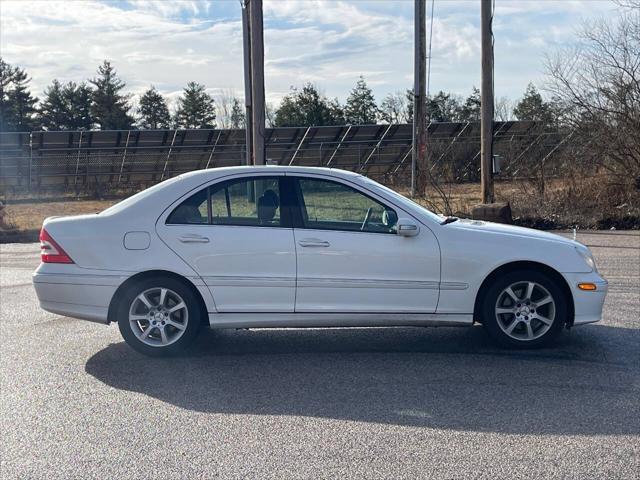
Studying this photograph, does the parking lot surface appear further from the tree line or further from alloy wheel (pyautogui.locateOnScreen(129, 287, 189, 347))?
the tree line

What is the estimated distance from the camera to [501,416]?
528 centimetres

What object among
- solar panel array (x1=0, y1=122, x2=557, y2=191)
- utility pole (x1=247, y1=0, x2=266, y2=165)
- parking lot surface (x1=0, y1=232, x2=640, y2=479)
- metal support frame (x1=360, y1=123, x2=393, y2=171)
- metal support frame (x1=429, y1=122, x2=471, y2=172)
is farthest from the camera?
metal support frame (x1=360, y1=123, x2=393, y2=171)

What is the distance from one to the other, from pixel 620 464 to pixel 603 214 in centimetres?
1343

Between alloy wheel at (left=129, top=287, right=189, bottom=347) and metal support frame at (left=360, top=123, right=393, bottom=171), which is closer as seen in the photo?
alloy wheel at (left=129, top=287, right=189, bottom=347)

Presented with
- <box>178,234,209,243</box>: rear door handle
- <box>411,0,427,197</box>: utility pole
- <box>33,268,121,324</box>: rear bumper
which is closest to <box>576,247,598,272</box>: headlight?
<box>178,234,209,243</box>: rear door handle

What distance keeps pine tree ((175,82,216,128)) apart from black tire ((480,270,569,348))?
179ft

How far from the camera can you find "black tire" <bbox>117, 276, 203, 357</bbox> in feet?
22.4

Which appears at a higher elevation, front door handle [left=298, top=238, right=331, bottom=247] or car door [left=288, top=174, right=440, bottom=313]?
front door handle [left=298, top=238, right=331, bottom=247]

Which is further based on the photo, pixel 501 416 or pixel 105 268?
pixel 105 268

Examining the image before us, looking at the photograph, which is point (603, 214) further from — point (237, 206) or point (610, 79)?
point (237, 206)

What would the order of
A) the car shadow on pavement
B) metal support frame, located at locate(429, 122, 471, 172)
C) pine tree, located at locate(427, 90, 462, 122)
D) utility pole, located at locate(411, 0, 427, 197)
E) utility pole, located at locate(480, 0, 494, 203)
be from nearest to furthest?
the car shadow on pavement < utility pole, located at locate(480, 0, 494, 203) < utility pole, located at locate(411, 0, 427, 197) < metal support frame, located at locate(429, 122, 471, 172) < pine tree, located at locate(427, 90, 462, 122)

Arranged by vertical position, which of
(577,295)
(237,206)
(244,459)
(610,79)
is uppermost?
(610,79)

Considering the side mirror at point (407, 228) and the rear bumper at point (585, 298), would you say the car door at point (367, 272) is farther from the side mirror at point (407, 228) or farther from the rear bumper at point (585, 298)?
the rear bumper at point (585, 298)

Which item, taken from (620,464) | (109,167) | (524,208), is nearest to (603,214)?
(524,208)
